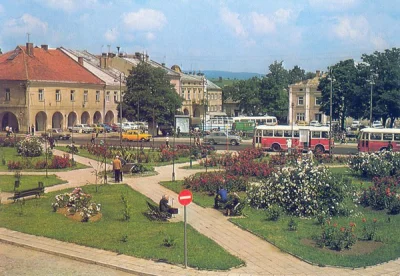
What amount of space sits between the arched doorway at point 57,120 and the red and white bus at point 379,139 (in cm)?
3437

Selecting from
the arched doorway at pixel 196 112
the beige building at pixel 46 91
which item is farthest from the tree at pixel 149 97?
the arched doorway at pixel 196 112

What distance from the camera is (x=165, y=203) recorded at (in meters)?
18.2

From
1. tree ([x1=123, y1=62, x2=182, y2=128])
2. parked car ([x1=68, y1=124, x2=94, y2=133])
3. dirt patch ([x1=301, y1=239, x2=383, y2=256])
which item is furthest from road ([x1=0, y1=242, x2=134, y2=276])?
parked car ([x1=68, y1=124, x2=94, y2=133])

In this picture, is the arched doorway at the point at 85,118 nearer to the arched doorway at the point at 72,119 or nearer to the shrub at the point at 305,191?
the arched doorway at the point at 72,119

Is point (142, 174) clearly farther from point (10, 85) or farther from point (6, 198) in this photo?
point (10, 85)

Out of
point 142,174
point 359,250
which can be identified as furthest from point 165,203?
point 142,174

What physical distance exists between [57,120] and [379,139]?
36140mm

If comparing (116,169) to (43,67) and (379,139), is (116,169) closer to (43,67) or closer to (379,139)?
(379,139)

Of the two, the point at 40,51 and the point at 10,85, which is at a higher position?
the point at 40,51

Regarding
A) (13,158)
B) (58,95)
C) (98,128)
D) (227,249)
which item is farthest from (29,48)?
(227,249)

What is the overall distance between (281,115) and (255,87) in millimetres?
6295

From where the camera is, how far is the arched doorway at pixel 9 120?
2251 inches

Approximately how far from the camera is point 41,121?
59.8m

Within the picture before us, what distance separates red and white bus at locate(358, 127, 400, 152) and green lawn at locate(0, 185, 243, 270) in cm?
2354
